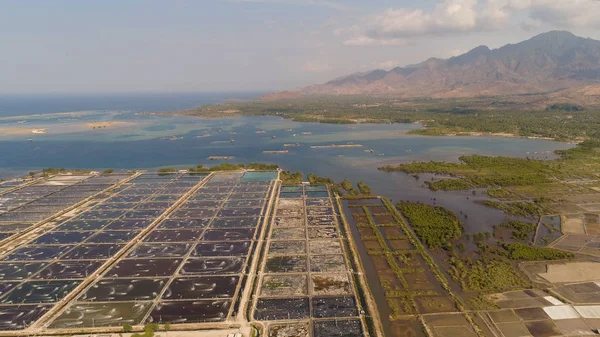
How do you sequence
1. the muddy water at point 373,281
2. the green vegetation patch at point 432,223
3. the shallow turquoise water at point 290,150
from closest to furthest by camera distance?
the muddy water at point 373,281 → the green vegetation patch at point 432,223 → the shallow turquoise water at point 290,150

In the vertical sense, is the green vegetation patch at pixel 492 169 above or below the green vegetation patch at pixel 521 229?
above

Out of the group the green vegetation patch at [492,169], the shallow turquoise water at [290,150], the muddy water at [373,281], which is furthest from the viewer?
the shallow turquoise water at [290,150]

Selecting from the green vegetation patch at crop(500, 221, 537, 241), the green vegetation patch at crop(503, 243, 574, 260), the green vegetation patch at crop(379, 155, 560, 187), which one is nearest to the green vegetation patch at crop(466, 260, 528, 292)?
the green vegetation patch at crop(503, 243, 574, 260)

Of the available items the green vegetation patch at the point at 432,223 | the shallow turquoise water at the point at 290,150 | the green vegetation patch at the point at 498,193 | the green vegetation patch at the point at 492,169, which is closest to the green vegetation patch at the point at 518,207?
the shallow turquoise water at the point at 290,150

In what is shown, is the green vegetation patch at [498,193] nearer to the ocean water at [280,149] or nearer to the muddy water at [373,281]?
the ocean water at [280,149]

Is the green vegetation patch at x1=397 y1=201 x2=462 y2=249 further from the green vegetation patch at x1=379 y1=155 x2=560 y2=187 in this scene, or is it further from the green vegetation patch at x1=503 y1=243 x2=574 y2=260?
the green vegetation patch at x1=379 y1=155 x2=560 y2=187

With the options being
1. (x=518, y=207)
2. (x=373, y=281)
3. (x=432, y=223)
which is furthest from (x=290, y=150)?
(x=373, y=281)

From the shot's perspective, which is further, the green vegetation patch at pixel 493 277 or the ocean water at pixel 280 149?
the ocean water at pixel 280 149
